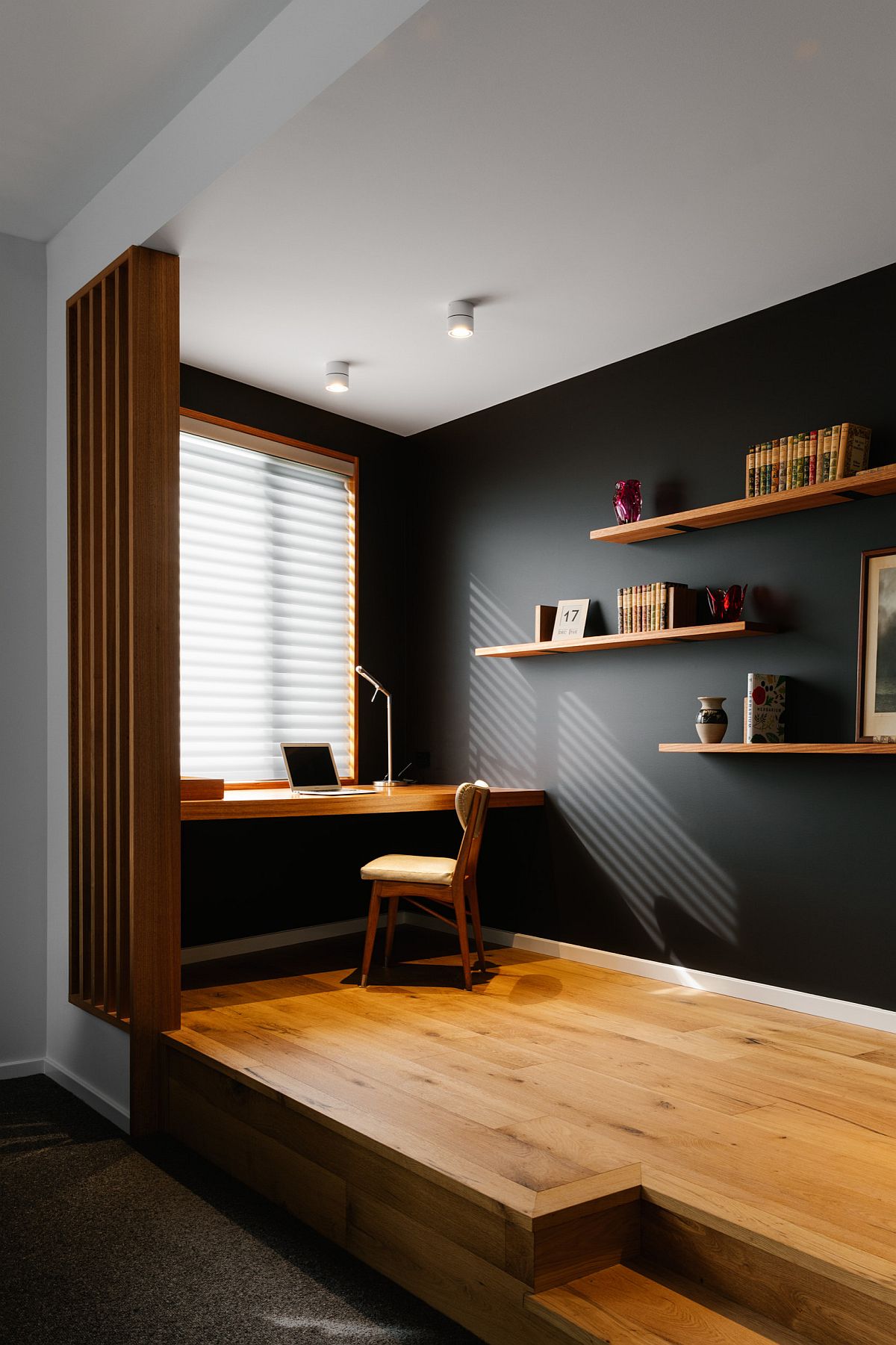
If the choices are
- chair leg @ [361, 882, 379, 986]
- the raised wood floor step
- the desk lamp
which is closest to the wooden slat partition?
chair leg @ [361, 882, 379, 986]

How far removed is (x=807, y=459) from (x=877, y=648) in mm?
700

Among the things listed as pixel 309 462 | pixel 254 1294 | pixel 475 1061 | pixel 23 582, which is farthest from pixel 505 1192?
pixel 309 462

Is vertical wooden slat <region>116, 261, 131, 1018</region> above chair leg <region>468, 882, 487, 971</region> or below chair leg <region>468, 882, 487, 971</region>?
above

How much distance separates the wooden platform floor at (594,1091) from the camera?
2.00 meters

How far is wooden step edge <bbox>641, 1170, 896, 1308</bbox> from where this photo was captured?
5.66 ft

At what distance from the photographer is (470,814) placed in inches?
155

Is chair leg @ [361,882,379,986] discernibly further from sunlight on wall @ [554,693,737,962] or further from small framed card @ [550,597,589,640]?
small framed card @ [550,597,589,640]

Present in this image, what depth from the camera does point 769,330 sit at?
3.86 m

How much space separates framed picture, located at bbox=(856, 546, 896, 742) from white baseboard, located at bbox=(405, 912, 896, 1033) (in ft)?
3.09

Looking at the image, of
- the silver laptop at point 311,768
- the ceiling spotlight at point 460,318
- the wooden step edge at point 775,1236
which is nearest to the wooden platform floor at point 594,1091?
the wooden step edge at point 775,1236

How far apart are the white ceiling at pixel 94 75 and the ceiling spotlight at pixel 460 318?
3.98 ft

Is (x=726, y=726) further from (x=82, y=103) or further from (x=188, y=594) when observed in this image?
(x=82, y=103)

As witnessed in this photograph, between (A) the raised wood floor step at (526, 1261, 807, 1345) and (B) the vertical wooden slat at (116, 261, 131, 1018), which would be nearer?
(A) the raised wood floor step at (526, 1261, 807, 1345)

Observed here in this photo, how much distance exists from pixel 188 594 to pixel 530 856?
199 centimetres
